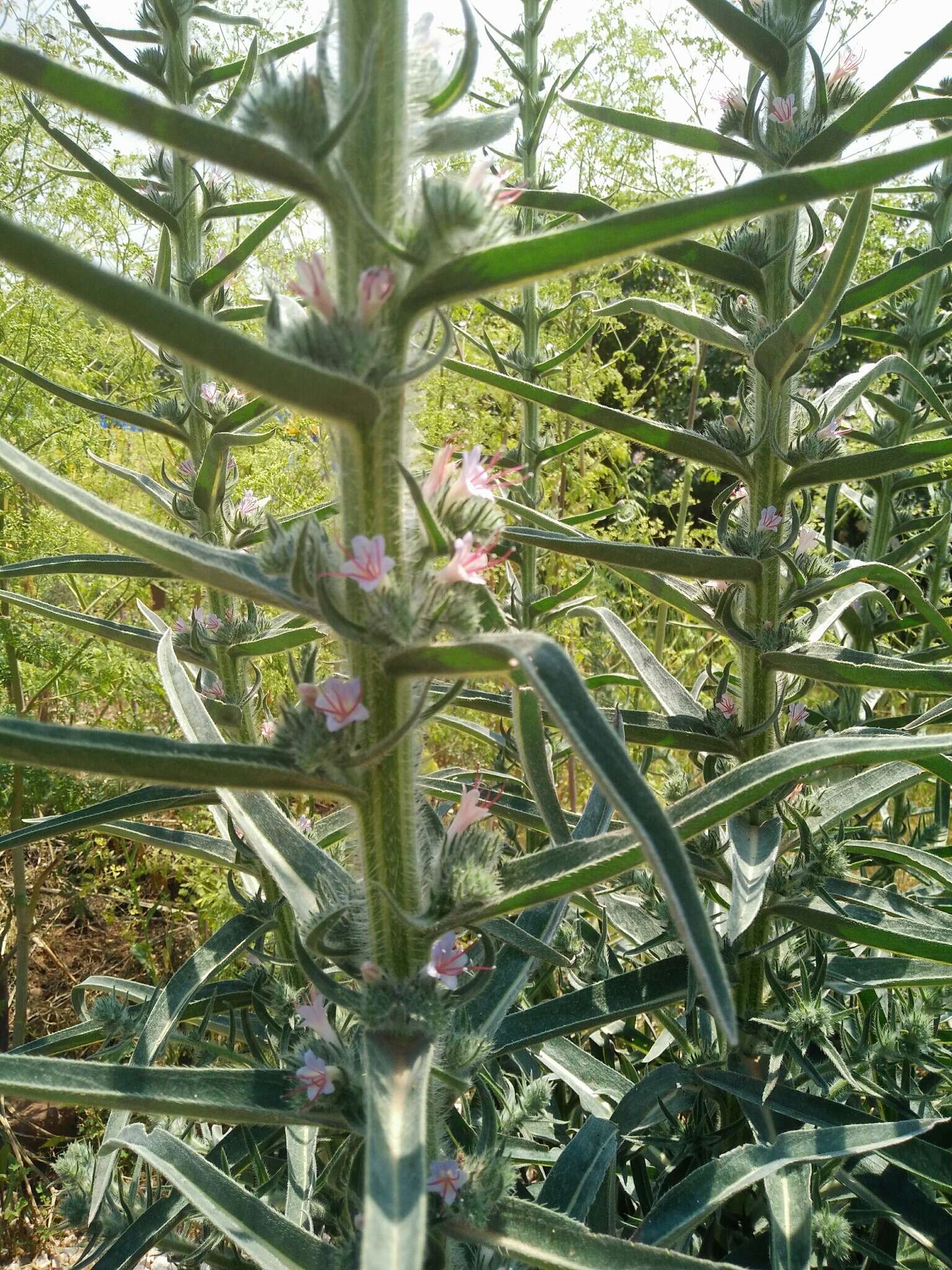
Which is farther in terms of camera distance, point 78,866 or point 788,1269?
point 78,866

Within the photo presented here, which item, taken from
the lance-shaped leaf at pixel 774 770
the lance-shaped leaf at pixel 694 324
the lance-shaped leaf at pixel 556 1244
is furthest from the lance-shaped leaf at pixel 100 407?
the lance-shaped leaf at pixel 556 1244

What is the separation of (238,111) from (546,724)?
2156 mm

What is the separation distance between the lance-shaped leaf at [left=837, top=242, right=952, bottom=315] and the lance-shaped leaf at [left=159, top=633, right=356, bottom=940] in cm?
136

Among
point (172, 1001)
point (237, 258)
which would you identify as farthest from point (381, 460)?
point (237, 258)

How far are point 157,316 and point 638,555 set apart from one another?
1173 millimetres

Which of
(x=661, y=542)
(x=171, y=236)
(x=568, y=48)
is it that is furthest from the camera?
(x=661, y=542)

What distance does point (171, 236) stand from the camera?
275cm

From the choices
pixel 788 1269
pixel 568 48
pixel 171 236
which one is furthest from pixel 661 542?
pixel 788 1269

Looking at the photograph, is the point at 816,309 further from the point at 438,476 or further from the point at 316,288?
the point at 316,288

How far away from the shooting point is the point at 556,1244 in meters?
1.10

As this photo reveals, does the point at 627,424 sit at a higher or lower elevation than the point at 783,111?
lower

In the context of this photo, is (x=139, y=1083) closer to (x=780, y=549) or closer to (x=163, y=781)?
(x=163, y=781)

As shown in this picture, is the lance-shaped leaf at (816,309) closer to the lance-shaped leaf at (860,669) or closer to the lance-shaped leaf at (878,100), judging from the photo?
the lance-shaped leaf at (878,100)

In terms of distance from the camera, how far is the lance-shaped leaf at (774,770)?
1.02m
